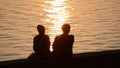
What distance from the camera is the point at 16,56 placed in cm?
2244

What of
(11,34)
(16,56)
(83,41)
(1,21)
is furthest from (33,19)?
(16,56)

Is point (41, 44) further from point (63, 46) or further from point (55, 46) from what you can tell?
point (63, 46)

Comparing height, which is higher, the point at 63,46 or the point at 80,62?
the point at 63,46

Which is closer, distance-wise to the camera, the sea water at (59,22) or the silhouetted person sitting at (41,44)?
the silhouetted person sitting at (41,44)

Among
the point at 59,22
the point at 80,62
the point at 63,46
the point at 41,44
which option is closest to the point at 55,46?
the point at 63,46

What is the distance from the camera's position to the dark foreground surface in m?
12.7

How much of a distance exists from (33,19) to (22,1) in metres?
9.13

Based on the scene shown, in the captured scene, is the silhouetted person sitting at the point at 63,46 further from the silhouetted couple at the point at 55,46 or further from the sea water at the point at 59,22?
the sea water at the point at 59,22

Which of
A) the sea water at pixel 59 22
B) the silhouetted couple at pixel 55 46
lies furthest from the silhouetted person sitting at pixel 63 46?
the sea water at pixel 59 22

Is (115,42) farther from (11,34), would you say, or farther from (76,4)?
(76,4)

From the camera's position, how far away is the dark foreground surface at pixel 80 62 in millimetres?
12734

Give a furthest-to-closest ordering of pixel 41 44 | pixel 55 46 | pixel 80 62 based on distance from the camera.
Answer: pixel 41 44 → pixel 55 46 → pixel 80 62

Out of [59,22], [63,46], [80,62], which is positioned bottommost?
[59,22]

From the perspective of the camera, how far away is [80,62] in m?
13.1
